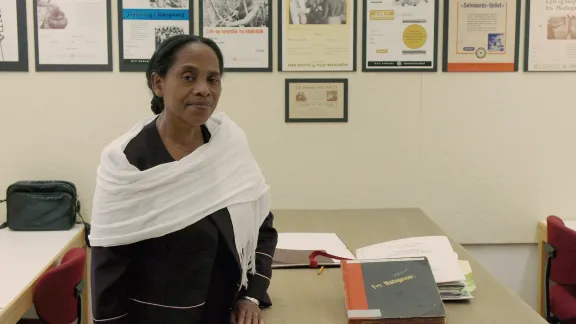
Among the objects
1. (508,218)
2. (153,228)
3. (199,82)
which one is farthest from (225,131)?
(508,218)

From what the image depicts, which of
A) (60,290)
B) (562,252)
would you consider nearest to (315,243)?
(60,290)

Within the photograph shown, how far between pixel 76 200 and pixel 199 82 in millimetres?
1660

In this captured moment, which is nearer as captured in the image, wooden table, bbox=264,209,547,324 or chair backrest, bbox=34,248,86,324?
wooden table, bbox=264,209,547,324

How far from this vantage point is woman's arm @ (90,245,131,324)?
1.28 metres

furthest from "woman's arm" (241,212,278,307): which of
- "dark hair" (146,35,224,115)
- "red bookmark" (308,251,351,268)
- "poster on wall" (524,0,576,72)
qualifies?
"poster on wall" (524,0,576,72)

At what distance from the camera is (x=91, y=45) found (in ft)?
8.79

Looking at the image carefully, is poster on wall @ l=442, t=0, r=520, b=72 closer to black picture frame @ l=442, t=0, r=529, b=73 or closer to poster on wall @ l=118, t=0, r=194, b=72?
black picture frame @ l=442, t=0, r=529, b=73

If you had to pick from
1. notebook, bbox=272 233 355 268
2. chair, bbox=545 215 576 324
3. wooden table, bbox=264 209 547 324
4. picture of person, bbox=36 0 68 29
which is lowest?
chair, bbox=545 215 576 324

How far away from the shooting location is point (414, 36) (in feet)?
9.02

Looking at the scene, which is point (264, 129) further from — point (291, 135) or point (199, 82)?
point (199, 82)

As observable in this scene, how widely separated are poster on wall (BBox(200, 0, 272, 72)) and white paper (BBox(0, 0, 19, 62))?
912 mm

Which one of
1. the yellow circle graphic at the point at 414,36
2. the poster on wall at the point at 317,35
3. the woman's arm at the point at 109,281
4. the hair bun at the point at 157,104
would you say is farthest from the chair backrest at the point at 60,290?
the yellow circle graphic at the point at 414,36

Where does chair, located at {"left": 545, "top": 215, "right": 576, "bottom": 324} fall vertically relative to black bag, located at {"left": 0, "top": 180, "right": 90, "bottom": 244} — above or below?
below

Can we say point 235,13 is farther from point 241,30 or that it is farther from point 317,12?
point 317,12
